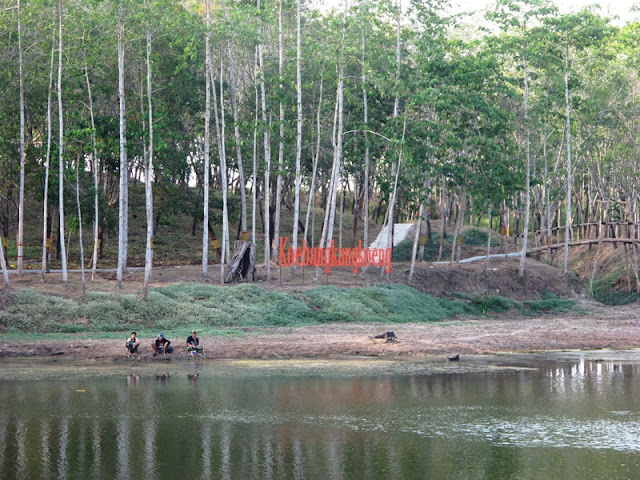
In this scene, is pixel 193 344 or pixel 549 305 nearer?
pixel 193 344

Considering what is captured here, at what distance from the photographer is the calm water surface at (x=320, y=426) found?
14602 mm

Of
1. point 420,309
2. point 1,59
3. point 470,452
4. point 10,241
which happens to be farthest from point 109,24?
point 470,452

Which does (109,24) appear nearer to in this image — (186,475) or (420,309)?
(420,309)

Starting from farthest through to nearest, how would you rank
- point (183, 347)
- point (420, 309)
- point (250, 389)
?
point (420, 309) < point (183, 347) < point (250, 389)

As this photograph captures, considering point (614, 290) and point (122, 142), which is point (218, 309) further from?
point (614, 290)

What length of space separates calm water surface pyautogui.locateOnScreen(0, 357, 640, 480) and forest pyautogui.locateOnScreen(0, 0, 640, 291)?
50.5 ft

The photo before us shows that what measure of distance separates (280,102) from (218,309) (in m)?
11.8

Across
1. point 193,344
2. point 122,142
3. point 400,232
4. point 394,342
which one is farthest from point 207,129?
point 400,232

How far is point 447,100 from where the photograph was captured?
1718 inches

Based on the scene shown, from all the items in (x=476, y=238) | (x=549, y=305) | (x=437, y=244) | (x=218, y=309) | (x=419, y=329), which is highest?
(x=476, y=238)

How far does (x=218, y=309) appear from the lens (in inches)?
1431

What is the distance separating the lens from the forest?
37500 mm

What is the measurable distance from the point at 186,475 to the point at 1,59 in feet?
95.8

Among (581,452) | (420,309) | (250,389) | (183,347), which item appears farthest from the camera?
(420,309)
